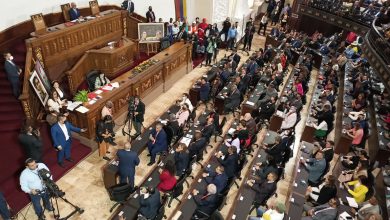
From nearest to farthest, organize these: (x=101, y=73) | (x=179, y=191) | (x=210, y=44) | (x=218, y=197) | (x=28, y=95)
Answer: (x=218, y=197), (x=179, y=191), (x=28, y=95), (x=101, y=73), (x=210, y=44)

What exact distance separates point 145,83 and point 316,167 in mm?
5654

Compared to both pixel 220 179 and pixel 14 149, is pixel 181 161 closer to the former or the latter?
pixel 220 179

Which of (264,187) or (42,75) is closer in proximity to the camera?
(264,187)

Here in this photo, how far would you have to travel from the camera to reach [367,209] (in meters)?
5.83

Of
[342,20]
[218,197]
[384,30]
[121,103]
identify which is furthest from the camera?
[342,20]

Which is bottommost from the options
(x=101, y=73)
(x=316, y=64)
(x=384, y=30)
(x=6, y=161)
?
(x=316, y=64)

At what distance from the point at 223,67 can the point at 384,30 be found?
248 inches

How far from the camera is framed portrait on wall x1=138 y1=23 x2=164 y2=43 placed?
11.8 meters

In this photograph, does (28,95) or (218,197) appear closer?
(218,197)

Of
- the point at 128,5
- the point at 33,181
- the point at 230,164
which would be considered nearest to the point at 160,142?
the point at 230,164

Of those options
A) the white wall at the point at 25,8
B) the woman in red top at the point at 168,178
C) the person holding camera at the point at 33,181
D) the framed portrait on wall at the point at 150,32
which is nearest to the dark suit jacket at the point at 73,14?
the white wall at the point at 25,8

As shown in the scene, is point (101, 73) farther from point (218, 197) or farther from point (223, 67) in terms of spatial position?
point (218, 197)

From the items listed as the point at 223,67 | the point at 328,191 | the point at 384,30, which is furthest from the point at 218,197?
the point at 384,30

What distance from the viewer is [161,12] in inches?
572
